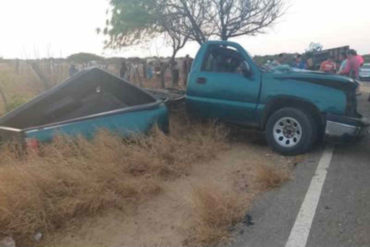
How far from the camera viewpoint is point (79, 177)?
459 centimetres

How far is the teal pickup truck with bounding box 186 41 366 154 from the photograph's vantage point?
21.2 feet

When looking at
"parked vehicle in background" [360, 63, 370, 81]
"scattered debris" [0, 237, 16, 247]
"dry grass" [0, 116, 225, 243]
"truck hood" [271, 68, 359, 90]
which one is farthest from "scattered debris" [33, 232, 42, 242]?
"parked vehicle in background" [360, 63, 370, 81]

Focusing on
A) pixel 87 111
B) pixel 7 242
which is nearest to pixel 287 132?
pixel 87 111

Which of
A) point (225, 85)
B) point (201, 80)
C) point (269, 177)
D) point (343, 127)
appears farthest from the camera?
point (201, 80)

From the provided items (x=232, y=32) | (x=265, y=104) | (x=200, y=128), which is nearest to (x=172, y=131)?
(x=200, y=128)

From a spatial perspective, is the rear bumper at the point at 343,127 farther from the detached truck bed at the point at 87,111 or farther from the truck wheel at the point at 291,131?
the detached truck bed at the point at 87,111

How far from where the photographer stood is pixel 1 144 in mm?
5605

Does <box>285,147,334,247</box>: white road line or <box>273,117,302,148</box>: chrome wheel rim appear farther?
<box>273,117,302,148</box>: chrome wheel rim

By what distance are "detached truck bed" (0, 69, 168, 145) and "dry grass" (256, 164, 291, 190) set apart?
2200mm

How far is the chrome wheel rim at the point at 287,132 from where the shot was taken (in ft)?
22.0

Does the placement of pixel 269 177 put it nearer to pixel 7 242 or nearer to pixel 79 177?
pixel 79 177

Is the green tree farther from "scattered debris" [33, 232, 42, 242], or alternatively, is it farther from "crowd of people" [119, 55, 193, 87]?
"scattered debris" [33, 232, 42, 242]

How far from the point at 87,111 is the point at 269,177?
3.58m

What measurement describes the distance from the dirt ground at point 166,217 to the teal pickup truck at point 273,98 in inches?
33.7
